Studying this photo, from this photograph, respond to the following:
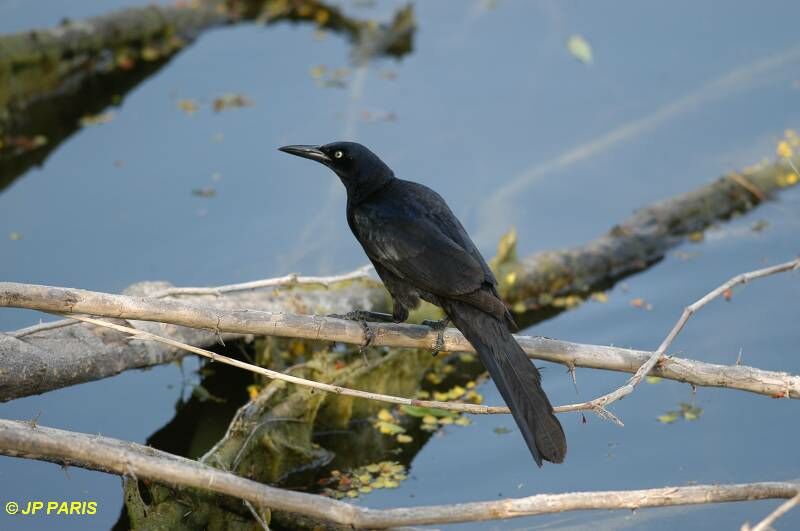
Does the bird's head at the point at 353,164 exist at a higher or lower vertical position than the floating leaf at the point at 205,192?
higher

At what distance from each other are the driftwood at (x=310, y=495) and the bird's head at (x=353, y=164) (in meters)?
1.46

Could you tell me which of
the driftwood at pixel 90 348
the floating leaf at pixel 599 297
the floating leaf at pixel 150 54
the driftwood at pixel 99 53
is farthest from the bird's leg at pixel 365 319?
the floating leaf at pixel 150 54

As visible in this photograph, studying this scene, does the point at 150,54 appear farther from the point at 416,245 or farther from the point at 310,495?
the point at 310,495

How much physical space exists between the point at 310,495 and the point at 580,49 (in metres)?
6.10

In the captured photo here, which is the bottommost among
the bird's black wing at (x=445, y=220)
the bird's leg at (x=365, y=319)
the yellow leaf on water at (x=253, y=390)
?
the yellow leaf on water at (x=253, y=390)

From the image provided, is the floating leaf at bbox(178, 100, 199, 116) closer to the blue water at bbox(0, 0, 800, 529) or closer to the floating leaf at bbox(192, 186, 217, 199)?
the blue water at bbox(0, 0, 800, 529)

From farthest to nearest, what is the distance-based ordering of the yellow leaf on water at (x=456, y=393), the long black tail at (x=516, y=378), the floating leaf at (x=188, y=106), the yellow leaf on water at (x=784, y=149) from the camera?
the floating leaf at (x=188, y=106) < the yellow leaf on water at (x=784, y=149) < the yellow leaf on water at (x=456, y=393) < the long black tail at (x=516, y=378)

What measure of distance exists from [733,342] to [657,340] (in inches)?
15.0

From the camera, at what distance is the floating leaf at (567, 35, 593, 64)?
859 centimetres

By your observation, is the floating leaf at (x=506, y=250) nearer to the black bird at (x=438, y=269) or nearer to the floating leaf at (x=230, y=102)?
the black bird at (x=438, y=269)

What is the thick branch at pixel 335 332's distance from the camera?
3.65 m

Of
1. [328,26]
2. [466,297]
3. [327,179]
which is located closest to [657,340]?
[466,297]

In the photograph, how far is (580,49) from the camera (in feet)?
28.4

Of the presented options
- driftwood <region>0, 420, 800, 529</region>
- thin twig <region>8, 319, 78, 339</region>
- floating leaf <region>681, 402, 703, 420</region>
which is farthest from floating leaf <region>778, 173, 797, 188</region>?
thin twig <region>8, 319, 78, 339</region>
